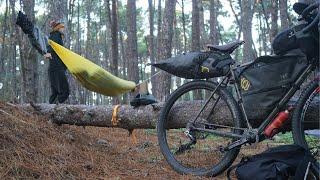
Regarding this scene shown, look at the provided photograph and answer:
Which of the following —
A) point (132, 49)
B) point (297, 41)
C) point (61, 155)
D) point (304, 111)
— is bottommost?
point (61, 155)

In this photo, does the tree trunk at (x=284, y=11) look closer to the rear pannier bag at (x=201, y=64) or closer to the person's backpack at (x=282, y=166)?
the rear pannier bag at (x=201, y=64)

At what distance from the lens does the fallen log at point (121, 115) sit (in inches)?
146

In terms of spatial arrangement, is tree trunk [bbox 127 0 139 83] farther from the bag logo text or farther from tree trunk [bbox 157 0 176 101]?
the bag logo text

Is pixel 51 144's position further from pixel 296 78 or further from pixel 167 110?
pixel 296 78

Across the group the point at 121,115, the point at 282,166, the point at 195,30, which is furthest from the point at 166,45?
the point at 282,166

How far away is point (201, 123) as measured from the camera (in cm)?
342

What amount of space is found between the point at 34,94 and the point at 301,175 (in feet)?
20.4

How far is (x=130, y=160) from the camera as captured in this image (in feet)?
12.5

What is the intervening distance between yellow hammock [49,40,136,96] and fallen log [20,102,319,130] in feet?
0.71

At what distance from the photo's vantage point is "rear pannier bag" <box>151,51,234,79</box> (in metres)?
3.28

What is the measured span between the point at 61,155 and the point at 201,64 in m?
1.43

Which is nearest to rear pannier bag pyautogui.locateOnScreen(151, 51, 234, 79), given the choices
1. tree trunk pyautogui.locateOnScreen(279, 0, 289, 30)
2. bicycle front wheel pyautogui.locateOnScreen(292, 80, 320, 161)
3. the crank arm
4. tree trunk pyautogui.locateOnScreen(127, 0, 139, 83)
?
the crank arm

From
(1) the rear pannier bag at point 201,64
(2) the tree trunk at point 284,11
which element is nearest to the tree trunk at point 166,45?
(2) the tree trunk at point 284,11

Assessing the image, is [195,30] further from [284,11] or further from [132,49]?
[284,11]
